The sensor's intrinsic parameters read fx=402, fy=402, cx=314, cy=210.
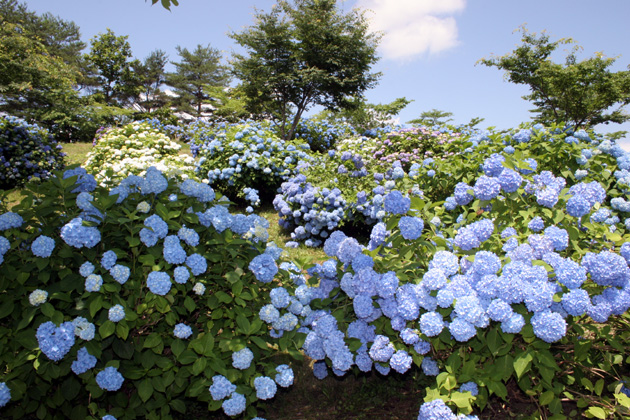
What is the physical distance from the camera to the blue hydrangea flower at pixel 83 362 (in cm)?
197

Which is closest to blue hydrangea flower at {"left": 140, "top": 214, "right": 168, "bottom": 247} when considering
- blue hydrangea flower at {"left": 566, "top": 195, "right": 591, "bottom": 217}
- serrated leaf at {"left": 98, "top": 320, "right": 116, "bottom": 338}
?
serrated leaf at {"left": 98, "top": 320, "right": 116, "bottom": 338}

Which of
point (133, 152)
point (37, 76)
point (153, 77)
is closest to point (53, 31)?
point (153, 77)

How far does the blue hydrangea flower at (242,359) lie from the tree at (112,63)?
3358cm

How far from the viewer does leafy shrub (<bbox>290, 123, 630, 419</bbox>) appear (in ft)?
6.45

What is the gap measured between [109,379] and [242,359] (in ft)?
2.11

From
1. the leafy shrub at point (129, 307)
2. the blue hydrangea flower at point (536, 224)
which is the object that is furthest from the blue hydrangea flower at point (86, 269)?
the blue hydrangea flower at point (536, 224)

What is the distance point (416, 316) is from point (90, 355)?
1647mm

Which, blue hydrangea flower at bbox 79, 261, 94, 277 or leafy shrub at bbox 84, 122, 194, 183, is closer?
blue hydrangea flower at bbox 79, 261, 94, 277

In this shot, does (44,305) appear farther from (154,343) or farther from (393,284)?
(393,284)

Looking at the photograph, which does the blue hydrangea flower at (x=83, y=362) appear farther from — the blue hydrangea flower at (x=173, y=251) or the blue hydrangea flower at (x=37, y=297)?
the blue hydrangea flower at (x=173, y=251)

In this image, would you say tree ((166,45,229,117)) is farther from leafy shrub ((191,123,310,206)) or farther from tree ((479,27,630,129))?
leafy shrub ((191,123,310,206))

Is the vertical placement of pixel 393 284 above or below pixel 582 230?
below

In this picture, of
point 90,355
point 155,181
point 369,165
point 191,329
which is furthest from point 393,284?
point 369,165

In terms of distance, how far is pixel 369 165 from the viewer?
680 centimetres
